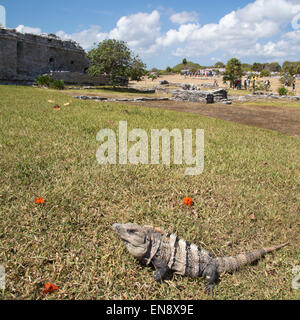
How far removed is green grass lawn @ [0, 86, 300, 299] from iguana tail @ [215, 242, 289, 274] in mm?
70

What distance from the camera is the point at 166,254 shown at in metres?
2.24

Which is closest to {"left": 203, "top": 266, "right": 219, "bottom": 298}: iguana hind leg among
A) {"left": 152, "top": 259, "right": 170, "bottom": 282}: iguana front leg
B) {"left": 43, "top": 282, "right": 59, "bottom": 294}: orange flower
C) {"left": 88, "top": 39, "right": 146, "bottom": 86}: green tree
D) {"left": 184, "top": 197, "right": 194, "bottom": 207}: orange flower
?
{"left": 152, "top": 259, "right": 170, "bottom": 282}: iguana front leg

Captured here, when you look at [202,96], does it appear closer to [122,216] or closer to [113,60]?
[113,60]

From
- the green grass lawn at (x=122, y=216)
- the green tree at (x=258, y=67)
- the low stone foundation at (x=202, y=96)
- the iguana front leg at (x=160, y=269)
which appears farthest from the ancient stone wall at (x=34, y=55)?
the green tree at (x=258, y=67)

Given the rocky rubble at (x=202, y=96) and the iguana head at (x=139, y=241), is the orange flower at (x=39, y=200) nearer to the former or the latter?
the iguana head at (x=139, y=241)

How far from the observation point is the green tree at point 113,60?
2230cm

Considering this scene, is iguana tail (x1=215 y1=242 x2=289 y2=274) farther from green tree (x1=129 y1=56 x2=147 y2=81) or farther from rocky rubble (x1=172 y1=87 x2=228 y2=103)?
green tree (x1=129 y1=56 x2=147 y2=81)

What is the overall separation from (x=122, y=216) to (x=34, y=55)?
2552 centimetres

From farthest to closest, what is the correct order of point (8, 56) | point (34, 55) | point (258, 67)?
1. point (258, 67)
2. point (34, 55)
3. point (8, 56)

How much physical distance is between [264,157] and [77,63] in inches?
1057

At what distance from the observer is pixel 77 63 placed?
28031mm

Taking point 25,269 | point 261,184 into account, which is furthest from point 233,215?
point 25,269

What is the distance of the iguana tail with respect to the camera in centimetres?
236

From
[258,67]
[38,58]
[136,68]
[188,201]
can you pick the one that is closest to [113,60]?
[136,68]
